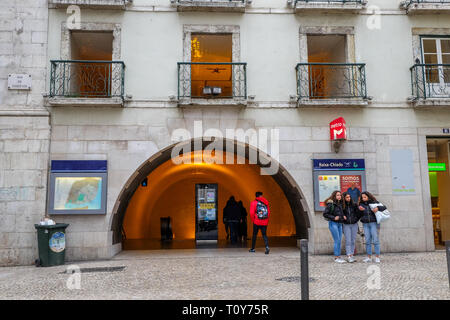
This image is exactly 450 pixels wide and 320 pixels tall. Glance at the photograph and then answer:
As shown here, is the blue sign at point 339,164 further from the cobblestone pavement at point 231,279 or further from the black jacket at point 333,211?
the cobblestone pavement at point 231,279

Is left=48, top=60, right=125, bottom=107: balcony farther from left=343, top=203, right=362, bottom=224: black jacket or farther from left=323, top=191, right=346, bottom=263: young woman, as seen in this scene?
left=343, top=203, right=362, bottom=224: black jacket

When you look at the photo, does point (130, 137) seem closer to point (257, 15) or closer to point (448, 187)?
point (257, 15)

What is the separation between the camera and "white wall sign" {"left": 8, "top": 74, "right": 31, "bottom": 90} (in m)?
10.5

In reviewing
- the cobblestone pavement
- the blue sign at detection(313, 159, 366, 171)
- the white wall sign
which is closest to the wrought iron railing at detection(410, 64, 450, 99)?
the blue sign at detection(313, 159, 366, 171)

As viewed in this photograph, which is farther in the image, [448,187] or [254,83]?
[448,187]

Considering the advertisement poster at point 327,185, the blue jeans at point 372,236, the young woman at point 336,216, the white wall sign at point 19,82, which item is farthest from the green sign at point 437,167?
the white wall sign at point 19,82

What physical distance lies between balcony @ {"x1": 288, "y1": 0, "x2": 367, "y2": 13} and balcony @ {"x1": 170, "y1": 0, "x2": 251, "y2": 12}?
139 centimetres

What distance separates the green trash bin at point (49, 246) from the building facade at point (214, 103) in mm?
620

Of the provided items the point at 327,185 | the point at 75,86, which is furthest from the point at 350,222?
the point at 75,86

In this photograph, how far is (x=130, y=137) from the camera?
35.2 ft

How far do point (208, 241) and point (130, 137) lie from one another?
5505mm

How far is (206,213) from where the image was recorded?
49.9 ft

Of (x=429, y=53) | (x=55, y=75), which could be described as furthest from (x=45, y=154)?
(x=429, y=53)
